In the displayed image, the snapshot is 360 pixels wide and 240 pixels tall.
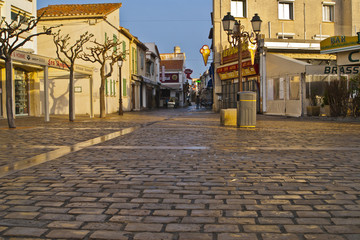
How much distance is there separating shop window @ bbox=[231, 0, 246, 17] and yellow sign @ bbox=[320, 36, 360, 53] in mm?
11507

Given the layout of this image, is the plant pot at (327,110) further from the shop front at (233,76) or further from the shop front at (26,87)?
the shop front at (26,87)

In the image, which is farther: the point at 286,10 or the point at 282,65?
the point at 286,10

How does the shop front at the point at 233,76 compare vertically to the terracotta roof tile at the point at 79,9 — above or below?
below

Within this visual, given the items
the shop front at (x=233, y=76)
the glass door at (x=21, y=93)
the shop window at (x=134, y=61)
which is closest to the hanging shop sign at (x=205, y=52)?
the shop front at (x=233, y=76)

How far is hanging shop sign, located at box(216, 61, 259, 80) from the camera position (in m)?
26.2

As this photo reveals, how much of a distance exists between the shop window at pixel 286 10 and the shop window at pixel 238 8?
111 inches

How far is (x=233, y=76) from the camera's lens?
29.3 meters

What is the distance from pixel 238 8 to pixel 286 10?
3.68 metres

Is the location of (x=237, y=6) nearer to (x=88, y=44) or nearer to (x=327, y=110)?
(x=88, y=44)

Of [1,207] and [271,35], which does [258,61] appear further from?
[1,207]

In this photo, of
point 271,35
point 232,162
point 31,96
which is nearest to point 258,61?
point 271,35

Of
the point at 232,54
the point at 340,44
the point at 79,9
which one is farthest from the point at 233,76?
the point at 79,9

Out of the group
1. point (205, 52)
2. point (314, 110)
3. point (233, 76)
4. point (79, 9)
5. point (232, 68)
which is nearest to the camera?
point (314, 110)

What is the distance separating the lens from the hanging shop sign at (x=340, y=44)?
59.1ft
